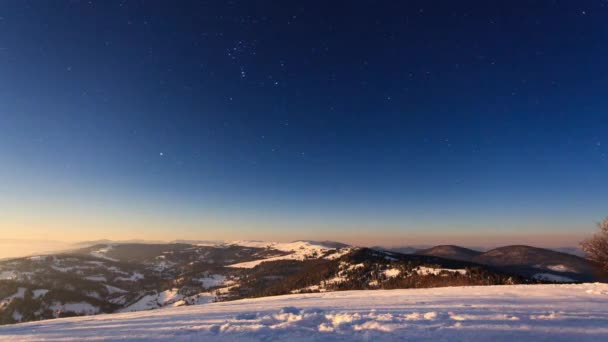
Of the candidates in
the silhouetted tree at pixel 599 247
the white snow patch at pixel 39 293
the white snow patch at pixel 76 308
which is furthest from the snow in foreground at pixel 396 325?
the white snow patch at pixel 39 293

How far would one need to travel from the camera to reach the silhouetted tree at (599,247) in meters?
27.3

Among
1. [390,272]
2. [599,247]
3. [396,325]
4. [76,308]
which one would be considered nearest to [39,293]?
[76,308]

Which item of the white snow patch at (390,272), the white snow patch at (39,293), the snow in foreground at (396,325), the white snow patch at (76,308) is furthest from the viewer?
the white snow patch at (39,293)

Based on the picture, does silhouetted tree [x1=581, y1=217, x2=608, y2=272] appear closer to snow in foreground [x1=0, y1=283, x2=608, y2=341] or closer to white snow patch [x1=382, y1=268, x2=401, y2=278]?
snow in foreground [x1=0, y1=283, x2=608, y2=341]

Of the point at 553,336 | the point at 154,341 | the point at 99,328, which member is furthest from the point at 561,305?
the point at 99,328

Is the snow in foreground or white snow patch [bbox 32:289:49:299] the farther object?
white snow patch [bbox 32:289:49:299]

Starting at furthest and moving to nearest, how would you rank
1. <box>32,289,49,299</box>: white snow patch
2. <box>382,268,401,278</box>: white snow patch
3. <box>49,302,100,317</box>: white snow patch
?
<box>32,289,49,299</box>: white snow patch < <box>49,302,100,317</box>: white snow patch < <box>382,268,401,278</box>: white snow patch

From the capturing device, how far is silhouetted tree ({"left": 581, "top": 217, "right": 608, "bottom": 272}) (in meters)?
27.3

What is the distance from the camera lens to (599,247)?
27906mm

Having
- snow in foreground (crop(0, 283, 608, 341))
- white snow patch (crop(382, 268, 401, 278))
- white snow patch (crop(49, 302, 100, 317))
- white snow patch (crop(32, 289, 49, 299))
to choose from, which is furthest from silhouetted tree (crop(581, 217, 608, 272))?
white snow patch (crop(32, 289, 49, 299))

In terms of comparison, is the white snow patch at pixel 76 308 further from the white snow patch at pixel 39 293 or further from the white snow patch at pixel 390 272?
the white snow patch at pixel 390 272

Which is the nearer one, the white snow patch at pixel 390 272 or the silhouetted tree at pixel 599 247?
the silhouetted tree at pixel 599 247

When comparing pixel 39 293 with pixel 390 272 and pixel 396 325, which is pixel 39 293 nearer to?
pixel 390 272

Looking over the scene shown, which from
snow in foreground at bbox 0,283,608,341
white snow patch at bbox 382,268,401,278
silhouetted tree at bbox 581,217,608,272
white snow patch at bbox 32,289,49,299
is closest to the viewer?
Answer: snow in foreground at bbox 0,283,608,341
